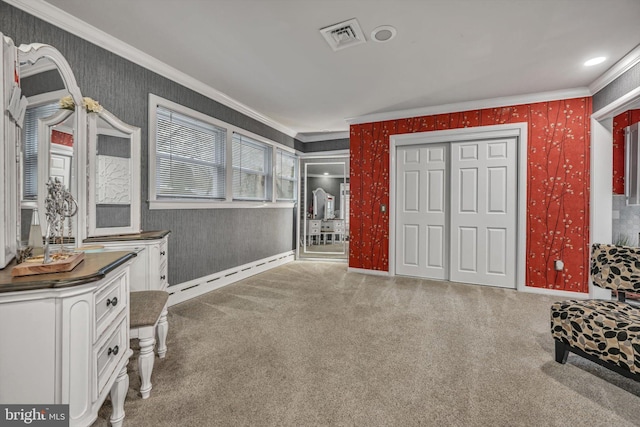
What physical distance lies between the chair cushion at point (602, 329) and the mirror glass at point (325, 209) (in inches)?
147

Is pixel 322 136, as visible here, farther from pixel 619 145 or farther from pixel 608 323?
pixel 608 323

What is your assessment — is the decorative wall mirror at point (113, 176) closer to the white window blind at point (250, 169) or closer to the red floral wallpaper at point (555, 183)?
the white window blind at point (250, 169)

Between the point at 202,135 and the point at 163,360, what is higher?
the point at 202,135

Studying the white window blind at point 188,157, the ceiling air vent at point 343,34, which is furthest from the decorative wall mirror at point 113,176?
the ceiling air vent at point 343,34

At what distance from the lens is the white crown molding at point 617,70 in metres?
2.53

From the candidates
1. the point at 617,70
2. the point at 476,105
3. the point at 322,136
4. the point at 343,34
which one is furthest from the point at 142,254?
the point at 617,70

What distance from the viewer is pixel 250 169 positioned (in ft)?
14.1

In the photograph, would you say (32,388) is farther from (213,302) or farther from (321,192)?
(321,192)

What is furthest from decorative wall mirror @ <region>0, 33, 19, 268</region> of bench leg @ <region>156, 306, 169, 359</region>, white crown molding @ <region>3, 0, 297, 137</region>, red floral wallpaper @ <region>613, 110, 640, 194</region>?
red floral wallpaper @ <region>613, 110, 640, 194</region>

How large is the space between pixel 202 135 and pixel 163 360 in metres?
2.51

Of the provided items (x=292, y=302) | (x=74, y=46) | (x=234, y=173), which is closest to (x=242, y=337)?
(x=292, y=302)

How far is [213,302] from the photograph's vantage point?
3.09m

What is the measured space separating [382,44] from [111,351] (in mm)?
2786

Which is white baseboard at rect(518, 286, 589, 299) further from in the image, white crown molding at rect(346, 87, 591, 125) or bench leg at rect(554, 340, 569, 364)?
white crown molding at rect(346, 87, 591, 125)
